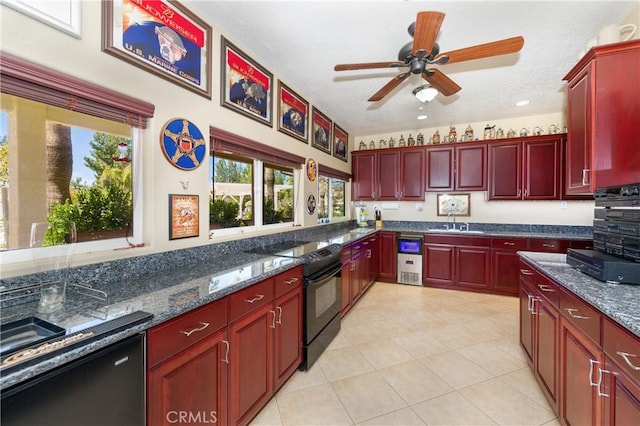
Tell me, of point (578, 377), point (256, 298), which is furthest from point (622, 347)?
point (256, 298)

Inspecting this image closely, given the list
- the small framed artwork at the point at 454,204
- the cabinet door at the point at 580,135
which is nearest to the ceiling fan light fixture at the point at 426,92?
the cabinet door at the point at 580,135

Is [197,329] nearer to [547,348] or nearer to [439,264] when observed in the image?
[547,348]

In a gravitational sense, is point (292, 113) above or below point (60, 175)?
above

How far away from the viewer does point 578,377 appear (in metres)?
1.34

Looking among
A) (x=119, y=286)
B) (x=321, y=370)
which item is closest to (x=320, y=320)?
(x=321, y=370)

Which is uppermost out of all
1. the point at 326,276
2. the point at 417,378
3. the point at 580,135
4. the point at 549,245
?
the point at 580,135

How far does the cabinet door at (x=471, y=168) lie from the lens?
4.29 meters

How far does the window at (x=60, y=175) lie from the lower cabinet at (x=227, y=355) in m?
0.76

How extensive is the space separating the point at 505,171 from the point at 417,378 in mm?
3565

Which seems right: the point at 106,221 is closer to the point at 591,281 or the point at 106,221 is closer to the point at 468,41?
the point at 591,281

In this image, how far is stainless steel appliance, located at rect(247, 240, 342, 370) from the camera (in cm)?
214

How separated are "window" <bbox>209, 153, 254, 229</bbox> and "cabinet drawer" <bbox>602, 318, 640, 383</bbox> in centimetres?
244

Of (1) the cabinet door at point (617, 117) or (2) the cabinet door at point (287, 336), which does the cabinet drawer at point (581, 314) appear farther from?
(2) the cabinet door at point (287, 336)

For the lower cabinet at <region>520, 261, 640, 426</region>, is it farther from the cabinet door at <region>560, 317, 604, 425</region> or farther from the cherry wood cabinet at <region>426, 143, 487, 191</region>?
the cherry wood cabinet at <region>426, 143, 487, 191</region>
